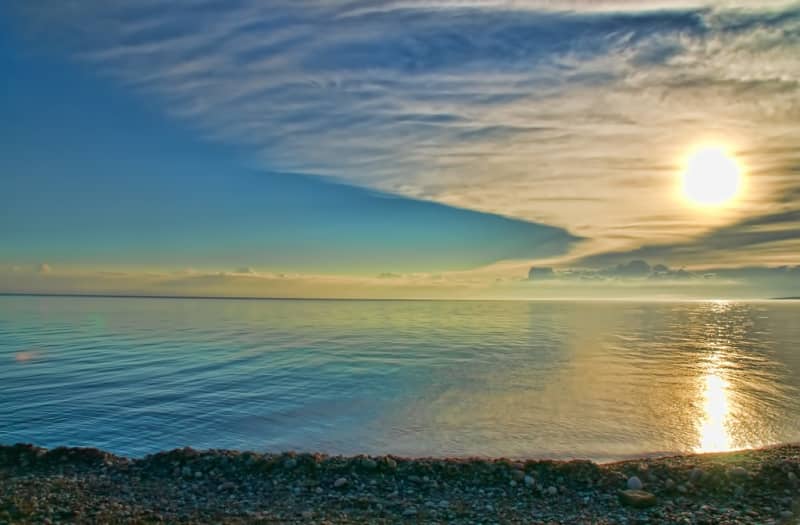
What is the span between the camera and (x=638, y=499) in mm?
10680

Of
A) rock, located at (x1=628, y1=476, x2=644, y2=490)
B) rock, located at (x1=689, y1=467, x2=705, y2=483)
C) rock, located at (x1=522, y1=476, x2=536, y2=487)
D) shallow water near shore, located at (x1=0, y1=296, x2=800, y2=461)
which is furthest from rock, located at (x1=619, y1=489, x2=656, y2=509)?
shallow water near shore, located at (x1=0, y1=296, x2=800, y2=461)

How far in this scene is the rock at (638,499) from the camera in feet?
34.9

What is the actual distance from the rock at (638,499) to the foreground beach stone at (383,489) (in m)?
0.02

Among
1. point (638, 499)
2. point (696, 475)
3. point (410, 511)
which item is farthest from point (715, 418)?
point (410, 511)

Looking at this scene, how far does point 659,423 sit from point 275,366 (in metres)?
25.2

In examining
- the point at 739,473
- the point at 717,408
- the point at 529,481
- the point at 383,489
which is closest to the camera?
the point at 383,489

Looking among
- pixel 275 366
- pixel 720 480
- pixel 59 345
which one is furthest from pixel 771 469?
pixel 59 345

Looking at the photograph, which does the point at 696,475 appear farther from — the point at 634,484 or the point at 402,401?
the point at 402,401

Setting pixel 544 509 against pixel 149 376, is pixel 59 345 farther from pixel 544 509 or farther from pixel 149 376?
pixel 544 509

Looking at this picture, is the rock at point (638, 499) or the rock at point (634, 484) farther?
the rock at point (634, 484)

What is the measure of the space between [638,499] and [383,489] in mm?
5901

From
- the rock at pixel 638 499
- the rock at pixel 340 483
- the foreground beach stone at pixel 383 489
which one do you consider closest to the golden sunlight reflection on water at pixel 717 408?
the foreground beach stone at pixel 383 489

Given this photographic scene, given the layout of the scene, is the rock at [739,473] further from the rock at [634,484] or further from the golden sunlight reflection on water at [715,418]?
the golden sunlight reflection on water at [715,418]

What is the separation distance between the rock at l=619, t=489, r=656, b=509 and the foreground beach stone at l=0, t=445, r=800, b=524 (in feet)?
0.08
